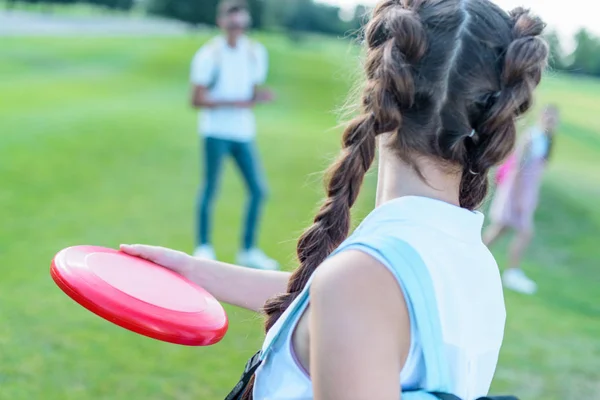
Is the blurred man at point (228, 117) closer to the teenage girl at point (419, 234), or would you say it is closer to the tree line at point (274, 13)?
the teenage girl at point (419, 234)

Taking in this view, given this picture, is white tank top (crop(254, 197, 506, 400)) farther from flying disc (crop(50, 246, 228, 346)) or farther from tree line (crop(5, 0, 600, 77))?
tree line (crop(5, 0, 600, 77))

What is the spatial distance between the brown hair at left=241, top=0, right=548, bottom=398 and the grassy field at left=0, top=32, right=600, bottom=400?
464 millimetres

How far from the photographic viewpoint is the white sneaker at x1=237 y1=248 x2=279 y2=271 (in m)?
5.79

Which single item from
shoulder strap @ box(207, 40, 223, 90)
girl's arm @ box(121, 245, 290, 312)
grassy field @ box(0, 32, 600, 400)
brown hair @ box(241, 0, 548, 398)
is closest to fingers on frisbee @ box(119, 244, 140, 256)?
girl's arm @ box(121, 245, 290, 312)

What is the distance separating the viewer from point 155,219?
7.64 meters

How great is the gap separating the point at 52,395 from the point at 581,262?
20.4 feet

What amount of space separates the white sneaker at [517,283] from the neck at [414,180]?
5.00m

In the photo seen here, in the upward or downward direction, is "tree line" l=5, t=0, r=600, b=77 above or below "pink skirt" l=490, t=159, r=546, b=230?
below

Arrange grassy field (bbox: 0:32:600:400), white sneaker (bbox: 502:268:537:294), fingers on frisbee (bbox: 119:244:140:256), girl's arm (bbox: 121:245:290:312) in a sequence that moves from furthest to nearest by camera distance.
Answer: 1. white sneaker (bbox: 502:268:537:294)
2. grassy field (bbox: 0:32:600:400)
3. fingers on frisbee (bbox: 119:244:140:256)
4. girl's arm (bbox: 121:245:290:312)

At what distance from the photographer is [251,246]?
5.93 meters

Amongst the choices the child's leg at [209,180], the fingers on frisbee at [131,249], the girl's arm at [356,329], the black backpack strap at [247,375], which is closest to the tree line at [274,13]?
the child's leg at [209,180]

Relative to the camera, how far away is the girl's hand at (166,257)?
1.84 metres

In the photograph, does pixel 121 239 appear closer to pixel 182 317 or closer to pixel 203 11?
pixel 182 317

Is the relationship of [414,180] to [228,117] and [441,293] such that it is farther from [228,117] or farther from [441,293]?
[228,117]
